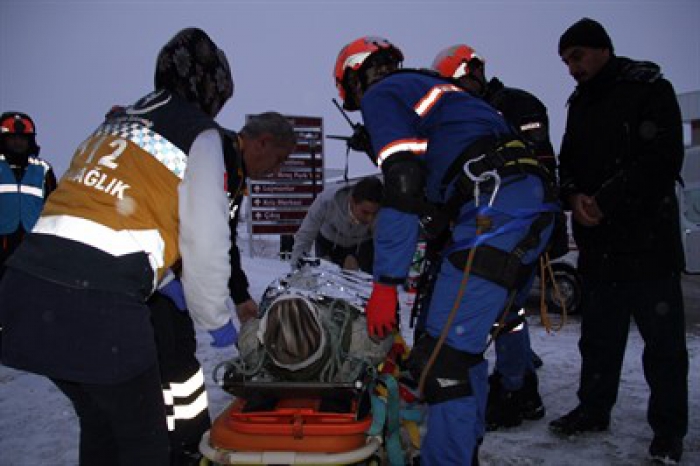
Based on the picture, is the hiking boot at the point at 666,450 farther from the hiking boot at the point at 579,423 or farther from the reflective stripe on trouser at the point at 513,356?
the reflective stripe on trouser at the point at 513,356

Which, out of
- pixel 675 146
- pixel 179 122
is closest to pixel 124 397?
pixel 179 122

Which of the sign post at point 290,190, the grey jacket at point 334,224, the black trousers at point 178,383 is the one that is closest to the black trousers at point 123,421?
the black trousers at point 178,383

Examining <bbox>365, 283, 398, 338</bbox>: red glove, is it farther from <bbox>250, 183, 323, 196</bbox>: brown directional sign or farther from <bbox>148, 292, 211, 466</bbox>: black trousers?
<bbox>250, 183, 323, 196</bbox>: brown directional sign

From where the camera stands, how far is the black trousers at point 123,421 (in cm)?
160

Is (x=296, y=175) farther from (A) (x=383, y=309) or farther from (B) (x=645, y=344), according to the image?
(A) (x=383, y=309)

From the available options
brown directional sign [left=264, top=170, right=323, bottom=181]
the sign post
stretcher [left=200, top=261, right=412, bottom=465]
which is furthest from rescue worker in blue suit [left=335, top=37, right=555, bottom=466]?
brown directional sign [left=264, top=170, right=323, bottom=181]

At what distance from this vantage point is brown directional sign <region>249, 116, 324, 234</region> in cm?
1428

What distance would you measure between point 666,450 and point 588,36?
7.79 ft

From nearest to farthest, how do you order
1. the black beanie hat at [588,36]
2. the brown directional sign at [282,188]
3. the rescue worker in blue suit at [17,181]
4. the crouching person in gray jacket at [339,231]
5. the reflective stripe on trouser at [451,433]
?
the reflective stripe on trouser at [451,433]
the black beanie hat at [588,36]
the crouching person in gray jacket at [339,231]
the rescue worker in blue suit at [17,181]
the brown directional sign at [282,188]

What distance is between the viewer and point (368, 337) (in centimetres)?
267

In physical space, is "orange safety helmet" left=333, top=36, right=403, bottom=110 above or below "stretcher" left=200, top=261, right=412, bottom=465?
above

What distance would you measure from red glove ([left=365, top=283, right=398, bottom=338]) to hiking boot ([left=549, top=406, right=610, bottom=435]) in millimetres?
1607

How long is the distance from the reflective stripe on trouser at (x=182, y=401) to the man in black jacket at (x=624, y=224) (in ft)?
7.02

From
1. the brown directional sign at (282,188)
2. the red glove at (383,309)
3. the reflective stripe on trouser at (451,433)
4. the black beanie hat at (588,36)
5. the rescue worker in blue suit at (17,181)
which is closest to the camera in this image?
the reflective stripe on trouser at (451,433)
